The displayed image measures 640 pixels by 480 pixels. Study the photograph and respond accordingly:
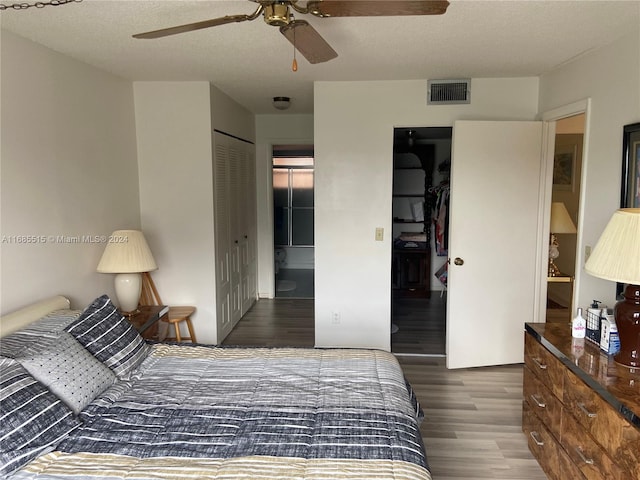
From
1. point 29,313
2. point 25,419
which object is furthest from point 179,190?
point 25,419

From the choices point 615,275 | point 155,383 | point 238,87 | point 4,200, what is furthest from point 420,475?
point 238,87

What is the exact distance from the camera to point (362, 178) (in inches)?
156

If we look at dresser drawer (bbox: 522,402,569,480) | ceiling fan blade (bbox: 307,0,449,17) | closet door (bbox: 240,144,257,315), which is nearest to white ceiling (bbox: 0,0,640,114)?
ceiling fan blade (bbox: 307,0,449,17)

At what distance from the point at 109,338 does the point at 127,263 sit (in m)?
0.98

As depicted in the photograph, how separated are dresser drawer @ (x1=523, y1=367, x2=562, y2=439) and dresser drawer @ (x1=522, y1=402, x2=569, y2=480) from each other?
1.6 inches

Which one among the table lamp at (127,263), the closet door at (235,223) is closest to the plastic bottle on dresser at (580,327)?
the table lamp at (127,263)

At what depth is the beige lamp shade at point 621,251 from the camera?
6.01 ft

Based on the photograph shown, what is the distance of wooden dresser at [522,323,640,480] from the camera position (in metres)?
1.69

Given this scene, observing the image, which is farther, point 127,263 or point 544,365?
point 127,263

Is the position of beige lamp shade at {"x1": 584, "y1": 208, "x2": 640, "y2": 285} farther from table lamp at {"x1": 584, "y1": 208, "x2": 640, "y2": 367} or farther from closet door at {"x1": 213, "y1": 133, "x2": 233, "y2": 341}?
closet door at {"x1": 213, "y1": 133, "x2": 233, "y2": 341}

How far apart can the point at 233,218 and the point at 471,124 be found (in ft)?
8.40

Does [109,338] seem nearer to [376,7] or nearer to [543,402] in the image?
[376,7]

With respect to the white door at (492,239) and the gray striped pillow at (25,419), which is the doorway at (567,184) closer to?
the white door at (492,239)

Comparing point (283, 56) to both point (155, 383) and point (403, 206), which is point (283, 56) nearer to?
point (155, 383)
